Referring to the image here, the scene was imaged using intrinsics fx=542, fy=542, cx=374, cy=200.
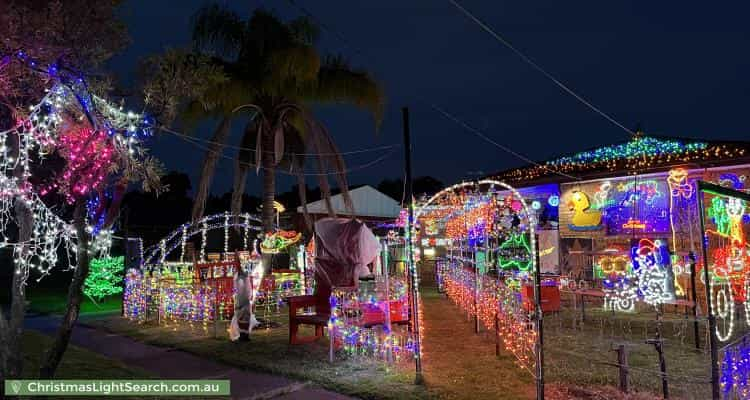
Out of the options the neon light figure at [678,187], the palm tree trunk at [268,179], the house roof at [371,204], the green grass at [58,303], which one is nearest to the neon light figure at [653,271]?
the neon light figure at [678,187]

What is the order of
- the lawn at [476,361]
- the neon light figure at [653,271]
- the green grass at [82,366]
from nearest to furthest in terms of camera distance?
1. the lawn at [476,361]
2. the green grass at [82,366]
3. the neon light figure at [653,271]

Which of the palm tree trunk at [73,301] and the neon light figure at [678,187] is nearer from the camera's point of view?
the palm tree trunk at [73,301]

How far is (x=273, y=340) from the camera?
962 centimetres

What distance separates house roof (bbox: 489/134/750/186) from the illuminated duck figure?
0.57 metres

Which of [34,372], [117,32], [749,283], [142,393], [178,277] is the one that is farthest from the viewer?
[178,277]

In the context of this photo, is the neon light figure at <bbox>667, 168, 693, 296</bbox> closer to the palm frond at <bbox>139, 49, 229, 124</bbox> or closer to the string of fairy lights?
the palm frond at <bbox>139, 49, 229, 124</bbox>

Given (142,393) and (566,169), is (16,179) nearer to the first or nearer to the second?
(142,393)

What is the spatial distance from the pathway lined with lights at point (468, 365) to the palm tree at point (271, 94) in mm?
4118

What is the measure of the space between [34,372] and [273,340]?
12.0 feet

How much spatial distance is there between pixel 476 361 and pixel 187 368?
4.09m

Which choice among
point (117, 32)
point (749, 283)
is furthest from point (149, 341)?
point (749, 283)

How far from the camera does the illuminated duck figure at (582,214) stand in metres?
14.1

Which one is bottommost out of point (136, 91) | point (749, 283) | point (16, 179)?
point (749, 283)

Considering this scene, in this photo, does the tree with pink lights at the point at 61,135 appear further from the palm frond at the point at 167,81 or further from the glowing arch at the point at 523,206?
the glowing arch at the point at 523,206
